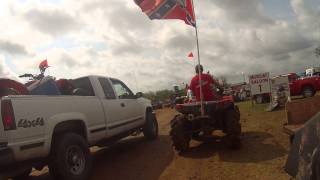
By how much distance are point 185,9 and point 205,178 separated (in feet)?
17.9

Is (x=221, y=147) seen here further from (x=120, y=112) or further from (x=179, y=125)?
(x=120, y=112)

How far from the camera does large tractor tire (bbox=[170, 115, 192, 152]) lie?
1038 cm

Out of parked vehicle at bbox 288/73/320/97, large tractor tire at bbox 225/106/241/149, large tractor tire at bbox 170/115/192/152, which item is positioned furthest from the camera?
parked vehicle at bbox 288/73/320/97

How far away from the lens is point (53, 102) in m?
8.08

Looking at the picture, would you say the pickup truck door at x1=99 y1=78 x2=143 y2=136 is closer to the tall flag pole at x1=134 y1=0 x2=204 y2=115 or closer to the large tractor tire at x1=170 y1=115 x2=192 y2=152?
the large tractor tire at x1=170 y1=115 x2=192 y2=152

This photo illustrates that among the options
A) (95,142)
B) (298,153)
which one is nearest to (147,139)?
(95,142)

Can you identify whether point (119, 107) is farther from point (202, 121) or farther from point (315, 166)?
point (315, 166)

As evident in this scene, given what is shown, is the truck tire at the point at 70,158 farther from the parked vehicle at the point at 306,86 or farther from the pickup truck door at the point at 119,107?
the parked vehicle at the point at 306,86

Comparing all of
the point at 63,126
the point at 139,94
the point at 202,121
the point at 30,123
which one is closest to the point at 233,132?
the point at 202,121

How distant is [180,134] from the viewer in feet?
34.0

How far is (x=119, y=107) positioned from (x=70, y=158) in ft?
9.62

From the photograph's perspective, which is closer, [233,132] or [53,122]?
[53,122]

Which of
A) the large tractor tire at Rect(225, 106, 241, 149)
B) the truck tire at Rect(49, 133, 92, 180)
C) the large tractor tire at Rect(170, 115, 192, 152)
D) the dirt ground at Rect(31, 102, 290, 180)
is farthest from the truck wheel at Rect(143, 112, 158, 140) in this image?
the truck tire at Rect(49, 133, 92, 180)

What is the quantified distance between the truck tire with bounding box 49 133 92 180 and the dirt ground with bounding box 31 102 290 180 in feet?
2.21
